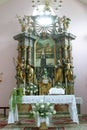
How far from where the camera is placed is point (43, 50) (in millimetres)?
10617

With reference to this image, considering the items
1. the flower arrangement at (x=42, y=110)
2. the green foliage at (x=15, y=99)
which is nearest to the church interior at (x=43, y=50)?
the green foliage at (x=15, y=99)

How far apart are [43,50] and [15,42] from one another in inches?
55.5

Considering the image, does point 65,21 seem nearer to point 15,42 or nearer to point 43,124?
point 15,42

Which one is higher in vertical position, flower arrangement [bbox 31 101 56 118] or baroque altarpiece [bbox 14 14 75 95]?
baroque altarpiece [bbox 14 14 75 95]

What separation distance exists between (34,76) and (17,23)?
2.56m

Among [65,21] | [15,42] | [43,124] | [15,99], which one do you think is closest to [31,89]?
[15,99]

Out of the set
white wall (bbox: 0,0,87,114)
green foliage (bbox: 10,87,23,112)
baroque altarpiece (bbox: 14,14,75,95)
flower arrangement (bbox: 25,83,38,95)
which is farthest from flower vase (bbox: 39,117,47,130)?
white wall (bbox: 0,0,87,114)

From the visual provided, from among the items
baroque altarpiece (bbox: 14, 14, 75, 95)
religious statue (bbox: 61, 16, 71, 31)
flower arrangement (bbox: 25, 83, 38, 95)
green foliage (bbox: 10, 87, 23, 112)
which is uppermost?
religious statue (bbox: 61, 16, 71, 31)

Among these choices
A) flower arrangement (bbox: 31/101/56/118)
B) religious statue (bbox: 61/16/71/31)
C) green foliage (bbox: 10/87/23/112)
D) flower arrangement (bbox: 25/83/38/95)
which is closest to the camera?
flower arrangement (bbox: 31/101/56/118)

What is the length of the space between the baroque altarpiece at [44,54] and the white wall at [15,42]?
0.76m

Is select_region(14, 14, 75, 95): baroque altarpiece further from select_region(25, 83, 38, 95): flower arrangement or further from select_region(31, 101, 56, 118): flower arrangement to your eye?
select_region(31, 101, 56, 118): flower arrangement

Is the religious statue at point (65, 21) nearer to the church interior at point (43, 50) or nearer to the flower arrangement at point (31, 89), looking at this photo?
the church interior at point (43, 50)

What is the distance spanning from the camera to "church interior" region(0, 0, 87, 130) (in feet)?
33.1

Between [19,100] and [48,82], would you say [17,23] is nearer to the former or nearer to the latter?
[48,82]
